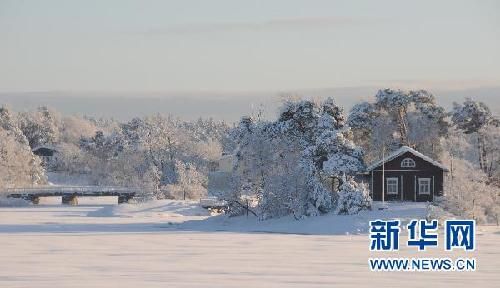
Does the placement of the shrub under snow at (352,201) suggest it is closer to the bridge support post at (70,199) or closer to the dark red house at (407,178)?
the dark red house at (407,178)

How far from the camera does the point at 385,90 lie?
77500 millimetres

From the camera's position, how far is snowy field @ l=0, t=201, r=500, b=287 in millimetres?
25733

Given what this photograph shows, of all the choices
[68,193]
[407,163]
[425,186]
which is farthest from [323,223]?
[68,193]

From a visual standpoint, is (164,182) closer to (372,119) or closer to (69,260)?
(372,119)

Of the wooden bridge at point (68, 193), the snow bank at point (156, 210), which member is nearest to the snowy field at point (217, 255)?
the snow bank at point (156, 210)

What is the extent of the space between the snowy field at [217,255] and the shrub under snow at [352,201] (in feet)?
2.47

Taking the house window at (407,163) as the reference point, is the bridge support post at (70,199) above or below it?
below

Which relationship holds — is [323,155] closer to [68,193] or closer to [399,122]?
[399,122]

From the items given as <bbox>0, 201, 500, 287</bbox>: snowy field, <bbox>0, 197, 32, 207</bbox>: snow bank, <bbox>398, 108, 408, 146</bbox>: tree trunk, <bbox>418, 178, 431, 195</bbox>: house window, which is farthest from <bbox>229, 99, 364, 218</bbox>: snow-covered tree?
<bbox>0, 197, 32, 207</bbox>: snow bank

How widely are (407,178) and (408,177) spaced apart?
10 centimetres

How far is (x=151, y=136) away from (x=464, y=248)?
90.4 metres

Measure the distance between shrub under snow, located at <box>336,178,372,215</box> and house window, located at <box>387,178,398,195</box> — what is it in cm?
962

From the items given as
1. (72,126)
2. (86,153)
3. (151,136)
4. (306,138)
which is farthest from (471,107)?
(72,126)

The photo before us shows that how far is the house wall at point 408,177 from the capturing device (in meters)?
65.2
